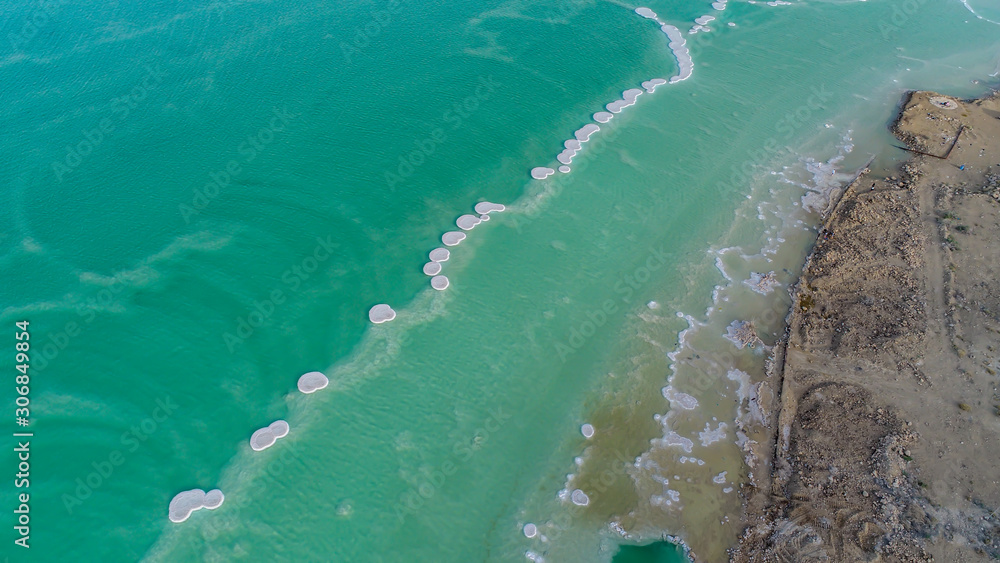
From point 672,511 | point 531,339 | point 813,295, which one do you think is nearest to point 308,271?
point 531,339

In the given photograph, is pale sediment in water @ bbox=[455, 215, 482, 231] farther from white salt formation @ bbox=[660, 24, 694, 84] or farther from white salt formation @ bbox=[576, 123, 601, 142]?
white salt formation @ bbox=[660, 24, 694, 84]

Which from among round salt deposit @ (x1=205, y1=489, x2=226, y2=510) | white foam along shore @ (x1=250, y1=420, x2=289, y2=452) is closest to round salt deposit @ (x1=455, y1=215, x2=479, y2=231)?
white foam along shore @ (x1=250, y1=420, x2=289, y2=452)

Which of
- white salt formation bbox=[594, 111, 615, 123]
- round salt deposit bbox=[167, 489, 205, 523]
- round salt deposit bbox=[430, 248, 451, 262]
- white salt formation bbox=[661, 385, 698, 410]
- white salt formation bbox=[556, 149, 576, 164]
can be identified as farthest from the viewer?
white salt formation bbox=[594, 111, 615, 123]

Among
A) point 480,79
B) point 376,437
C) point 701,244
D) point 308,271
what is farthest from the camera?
point 480,79

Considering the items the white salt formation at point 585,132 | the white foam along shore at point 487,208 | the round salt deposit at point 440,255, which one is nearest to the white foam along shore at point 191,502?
the round salt deposit at point 440,255

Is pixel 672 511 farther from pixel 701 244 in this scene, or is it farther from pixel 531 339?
pixel 701 244
